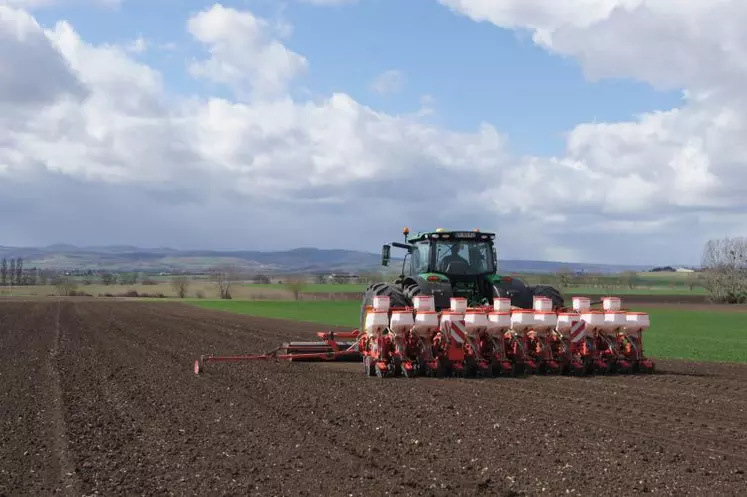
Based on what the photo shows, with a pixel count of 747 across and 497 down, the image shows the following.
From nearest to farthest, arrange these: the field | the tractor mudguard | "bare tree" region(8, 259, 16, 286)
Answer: the tractor mudguard, the field, "bare tree" region(8, 259, 16, 286)

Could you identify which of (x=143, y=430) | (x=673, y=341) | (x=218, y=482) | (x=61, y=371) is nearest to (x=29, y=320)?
(x=61, y=371)

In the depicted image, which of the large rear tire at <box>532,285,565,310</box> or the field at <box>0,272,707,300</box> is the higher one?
the large rear tire at <box>532,285,565,310</box>

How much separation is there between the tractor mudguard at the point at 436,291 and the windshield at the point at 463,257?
2.71 feet

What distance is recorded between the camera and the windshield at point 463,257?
15.7 metres

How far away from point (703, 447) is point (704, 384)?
18.2 ft

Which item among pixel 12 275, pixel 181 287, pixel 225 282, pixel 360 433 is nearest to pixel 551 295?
pixel 360 433

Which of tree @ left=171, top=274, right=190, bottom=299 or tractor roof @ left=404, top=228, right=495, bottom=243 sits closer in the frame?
tractor roof @ left=404, top=228, right=495, bottom=243

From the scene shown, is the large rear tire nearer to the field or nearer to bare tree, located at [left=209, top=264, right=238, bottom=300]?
the field

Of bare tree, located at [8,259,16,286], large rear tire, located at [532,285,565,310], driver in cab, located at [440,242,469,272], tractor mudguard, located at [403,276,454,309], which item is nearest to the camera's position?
tractor mudguard, located at [403,276,454,309]

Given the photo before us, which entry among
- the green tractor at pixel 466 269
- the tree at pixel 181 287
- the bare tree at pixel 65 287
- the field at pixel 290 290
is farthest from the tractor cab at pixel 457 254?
the bare tree at pixel 65 287

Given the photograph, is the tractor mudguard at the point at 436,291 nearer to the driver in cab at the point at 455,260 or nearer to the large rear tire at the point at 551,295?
the driver in cab at the point at 455,260

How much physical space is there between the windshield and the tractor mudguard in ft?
2.71

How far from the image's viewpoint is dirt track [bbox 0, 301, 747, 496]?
6535 mm

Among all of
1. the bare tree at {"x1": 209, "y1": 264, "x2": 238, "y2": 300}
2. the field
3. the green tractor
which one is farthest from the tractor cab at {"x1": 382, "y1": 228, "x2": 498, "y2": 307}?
the bare tree at {"x1": 209, "y1": 264, "x2": 238, "y2": 300}
